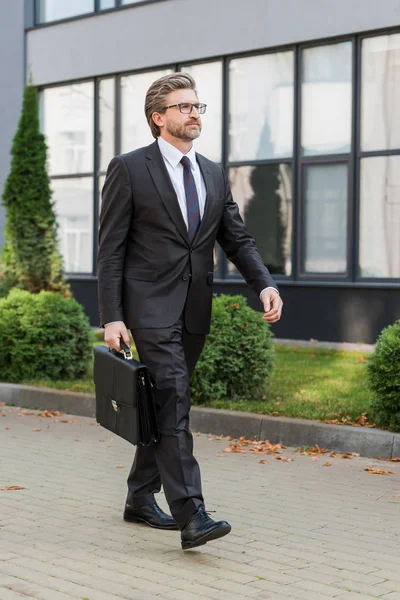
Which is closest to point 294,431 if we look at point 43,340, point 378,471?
point 378,471

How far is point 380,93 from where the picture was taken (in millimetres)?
15141

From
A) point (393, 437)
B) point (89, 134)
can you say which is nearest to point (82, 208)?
point (89, 134)

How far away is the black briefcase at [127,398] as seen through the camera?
194 inches

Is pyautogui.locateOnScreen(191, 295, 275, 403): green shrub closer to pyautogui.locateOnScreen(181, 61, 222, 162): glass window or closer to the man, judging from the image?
the man

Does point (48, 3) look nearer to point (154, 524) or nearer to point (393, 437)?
point (393, 437)

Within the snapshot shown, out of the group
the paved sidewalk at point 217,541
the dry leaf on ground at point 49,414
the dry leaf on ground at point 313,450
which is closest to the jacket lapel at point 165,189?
the paved sidewalk at point 217,541

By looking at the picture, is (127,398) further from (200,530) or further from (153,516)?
(153,516)

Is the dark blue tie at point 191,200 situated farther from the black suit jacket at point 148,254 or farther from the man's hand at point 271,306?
the man's hand at point 271,306

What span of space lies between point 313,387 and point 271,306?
215 inches

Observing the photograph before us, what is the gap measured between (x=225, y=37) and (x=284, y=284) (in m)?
4.06

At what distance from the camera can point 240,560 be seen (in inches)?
193

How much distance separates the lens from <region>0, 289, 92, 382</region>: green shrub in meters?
11.1

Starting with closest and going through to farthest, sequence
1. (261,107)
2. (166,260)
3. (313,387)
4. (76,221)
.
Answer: (166,260), (313,387), (261,107), (76,221)

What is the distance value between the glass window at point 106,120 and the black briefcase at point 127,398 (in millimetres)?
14432
